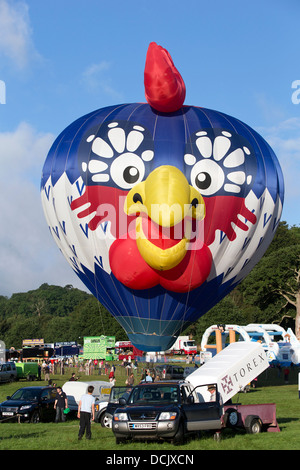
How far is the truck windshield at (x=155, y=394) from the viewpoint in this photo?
1478 centimetres

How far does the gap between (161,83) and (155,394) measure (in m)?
16.3

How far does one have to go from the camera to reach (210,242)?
26516 mm

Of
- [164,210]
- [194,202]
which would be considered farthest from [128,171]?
[194,202]

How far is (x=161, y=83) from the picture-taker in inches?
1086

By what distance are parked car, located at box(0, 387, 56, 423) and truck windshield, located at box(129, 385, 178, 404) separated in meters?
6.22

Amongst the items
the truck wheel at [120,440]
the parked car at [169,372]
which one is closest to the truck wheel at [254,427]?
the truck wheel at [120,440]

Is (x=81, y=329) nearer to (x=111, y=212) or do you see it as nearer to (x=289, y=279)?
(x=289, y=279)

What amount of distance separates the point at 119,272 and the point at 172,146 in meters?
5.65

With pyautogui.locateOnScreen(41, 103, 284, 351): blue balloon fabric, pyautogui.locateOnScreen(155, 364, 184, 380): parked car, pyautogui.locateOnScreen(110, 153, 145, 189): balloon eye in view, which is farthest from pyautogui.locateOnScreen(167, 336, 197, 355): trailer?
pyautogui.locateOnScreen(110, 153, 145, 189): balloon eye

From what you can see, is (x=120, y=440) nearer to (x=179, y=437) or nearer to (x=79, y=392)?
(x=179, y=437)

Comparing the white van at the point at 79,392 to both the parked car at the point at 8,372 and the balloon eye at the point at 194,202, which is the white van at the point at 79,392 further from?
the parked car at the point at 8,372

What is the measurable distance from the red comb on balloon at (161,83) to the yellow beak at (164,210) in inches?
137

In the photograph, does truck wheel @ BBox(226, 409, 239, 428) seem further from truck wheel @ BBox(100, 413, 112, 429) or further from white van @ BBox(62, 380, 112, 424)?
white van @ BBox(62, 380, 112, 424)

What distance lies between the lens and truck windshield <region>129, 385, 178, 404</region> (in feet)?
48.5
